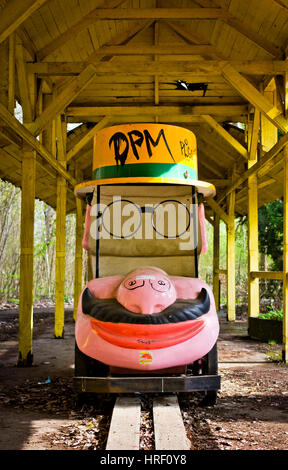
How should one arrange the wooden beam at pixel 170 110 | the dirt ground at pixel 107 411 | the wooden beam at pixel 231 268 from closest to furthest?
1. the dirt ground at pixel 107 411
2. the wooden beam at pixel 170 110
3. the wooden beam at pixel 231 268

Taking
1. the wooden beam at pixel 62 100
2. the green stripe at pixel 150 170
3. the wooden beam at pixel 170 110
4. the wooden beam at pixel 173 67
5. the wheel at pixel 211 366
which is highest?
the wooden beam at pixel 170 110

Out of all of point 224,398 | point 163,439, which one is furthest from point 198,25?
point 163,439

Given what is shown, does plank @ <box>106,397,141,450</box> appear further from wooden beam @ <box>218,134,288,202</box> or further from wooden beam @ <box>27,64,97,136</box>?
wooden beam @ <box>218,134,288,202</box>

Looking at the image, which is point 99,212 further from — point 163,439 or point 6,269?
point 6,269

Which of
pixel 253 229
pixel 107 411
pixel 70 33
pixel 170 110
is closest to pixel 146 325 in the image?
pixel 107 411

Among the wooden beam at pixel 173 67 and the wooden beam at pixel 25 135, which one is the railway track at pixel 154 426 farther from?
the wooden beam at pixel 173 67

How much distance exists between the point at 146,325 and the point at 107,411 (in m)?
1.12

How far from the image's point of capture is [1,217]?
1917 centimetres

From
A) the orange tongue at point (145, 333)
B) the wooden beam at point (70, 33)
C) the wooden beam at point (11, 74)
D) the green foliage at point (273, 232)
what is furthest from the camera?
the green foliage at point (273, 232)

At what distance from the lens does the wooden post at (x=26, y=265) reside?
7.23 meters

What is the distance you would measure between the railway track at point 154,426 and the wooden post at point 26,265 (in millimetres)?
2731

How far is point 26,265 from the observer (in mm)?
7223

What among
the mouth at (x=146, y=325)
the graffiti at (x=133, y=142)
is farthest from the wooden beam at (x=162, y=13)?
the mouth at (x=146, y=325)

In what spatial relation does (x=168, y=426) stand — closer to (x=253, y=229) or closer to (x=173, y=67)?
(x=173, y=67)
